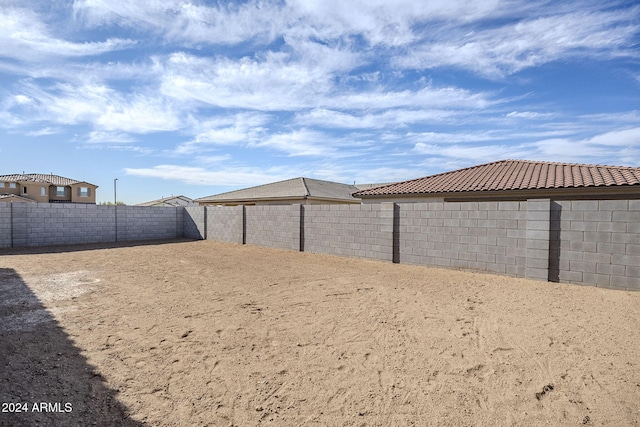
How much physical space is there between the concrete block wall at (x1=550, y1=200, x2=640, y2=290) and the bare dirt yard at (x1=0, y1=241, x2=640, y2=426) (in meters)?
0.43

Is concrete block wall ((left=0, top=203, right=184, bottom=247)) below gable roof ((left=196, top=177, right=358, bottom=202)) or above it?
below

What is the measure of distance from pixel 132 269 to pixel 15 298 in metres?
2.92

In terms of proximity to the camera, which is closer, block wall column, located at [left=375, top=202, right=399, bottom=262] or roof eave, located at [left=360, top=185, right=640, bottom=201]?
block wall column, located at [left=375, top=202, right=399, bottom=262]

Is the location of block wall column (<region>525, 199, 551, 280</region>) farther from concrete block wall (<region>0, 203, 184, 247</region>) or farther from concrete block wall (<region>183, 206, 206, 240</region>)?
concrete block wall (<region>0, 203, 184, 247</region>)

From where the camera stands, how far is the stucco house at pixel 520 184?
32.2 ft

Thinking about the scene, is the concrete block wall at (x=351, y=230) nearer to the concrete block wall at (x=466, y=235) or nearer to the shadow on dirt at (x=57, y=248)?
the concrete block wall at (x=466, y=235)

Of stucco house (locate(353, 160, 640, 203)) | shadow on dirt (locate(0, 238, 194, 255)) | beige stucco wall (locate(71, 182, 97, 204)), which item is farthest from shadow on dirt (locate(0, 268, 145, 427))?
beige stucco wall (locate(71, 182, 97, 204))

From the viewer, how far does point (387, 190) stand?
14.7 metres

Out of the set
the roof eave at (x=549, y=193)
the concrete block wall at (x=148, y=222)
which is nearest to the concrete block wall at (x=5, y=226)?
the concrete block wall at (x=148, y=222)

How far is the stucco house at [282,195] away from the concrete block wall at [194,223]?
443cm

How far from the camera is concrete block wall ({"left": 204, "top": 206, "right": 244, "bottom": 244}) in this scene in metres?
14.5

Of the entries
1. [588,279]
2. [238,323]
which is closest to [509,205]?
[588,279]

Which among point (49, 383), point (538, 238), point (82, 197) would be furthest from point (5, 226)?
point (82, 197)

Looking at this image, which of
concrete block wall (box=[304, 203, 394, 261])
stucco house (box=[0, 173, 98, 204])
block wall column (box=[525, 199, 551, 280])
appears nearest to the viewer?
block wall column (box=[525, 199, 551, 280])
